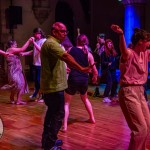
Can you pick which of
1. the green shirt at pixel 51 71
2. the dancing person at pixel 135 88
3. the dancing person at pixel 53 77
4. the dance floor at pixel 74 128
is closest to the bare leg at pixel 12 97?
the dance floor at pixel 74 128

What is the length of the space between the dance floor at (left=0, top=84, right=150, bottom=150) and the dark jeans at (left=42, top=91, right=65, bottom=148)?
36cm

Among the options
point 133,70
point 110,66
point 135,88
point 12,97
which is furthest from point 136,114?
point 12,97

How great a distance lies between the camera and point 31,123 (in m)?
6.30

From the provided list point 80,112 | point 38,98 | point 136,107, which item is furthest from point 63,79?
point 38,98

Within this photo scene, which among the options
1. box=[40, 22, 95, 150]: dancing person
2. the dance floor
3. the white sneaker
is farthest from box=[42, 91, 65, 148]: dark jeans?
the white sneaker

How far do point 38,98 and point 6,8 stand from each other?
447cm

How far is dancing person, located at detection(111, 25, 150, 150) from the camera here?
3805mm

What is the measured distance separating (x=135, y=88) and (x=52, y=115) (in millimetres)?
1230

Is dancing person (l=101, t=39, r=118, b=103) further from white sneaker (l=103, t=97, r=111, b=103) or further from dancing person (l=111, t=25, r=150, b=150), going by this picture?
dancing person (l=111, t=25, r=150, b=150)

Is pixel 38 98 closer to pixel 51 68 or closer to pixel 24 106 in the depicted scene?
pixel 24 106

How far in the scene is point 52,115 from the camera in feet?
15.2

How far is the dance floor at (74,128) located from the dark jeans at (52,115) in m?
0.36

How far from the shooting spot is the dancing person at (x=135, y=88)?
150 inches

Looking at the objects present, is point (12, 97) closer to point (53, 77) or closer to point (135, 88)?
point (53, 77)
